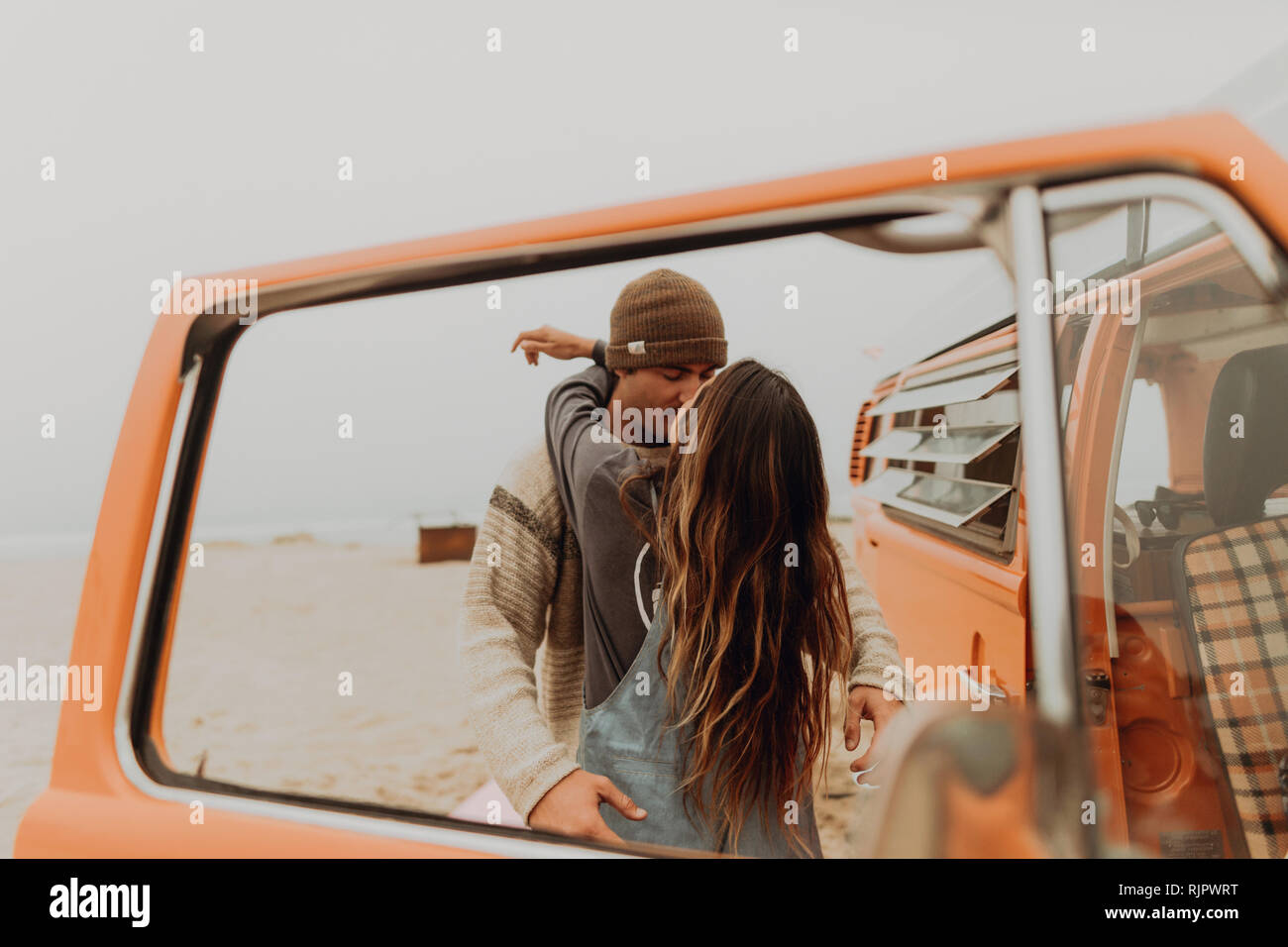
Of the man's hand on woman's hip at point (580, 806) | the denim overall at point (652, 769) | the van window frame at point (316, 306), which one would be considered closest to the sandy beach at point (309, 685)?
the van window frame at point (316, 306)

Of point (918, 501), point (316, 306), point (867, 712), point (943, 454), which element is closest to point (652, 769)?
point (867, 712)

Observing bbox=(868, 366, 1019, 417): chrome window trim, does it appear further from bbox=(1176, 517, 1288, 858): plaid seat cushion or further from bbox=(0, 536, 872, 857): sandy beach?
bbox=(0, 536, 872, 857): sandy beach

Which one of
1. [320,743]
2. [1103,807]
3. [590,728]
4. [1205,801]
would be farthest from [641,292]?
[320,743]

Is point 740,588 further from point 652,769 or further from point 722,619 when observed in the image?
point 652,769

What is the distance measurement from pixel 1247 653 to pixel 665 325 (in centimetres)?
149

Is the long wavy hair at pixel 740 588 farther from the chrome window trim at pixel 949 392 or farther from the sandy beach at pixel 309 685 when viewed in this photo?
the chrome window trim at pixel 949 392

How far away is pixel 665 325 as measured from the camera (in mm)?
1057

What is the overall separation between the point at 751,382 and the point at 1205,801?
4.72 ft

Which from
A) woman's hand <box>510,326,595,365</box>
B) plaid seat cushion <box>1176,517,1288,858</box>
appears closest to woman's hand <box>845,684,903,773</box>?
woman's hand <box>510,326,595,365</box>

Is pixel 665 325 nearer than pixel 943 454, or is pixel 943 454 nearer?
pixel 665 325

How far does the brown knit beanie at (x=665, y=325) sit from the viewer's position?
1.03m
